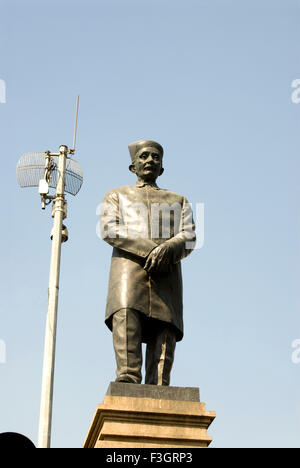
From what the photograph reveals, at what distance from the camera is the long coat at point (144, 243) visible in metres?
8.55

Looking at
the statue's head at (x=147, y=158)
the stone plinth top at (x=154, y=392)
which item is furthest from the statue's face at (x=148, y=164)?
the stone plinth top at (x=154, y=392)

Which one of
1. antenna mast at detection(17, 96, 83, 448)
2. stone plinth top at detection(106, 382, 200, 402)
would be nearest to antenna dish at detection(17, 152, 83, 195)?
antenna mast at detection(17, 96, 83, 448)

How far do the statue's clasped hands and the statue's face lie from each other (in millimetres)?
1061

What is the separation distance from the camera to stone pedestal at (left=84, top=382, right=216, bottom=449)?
25.2ft

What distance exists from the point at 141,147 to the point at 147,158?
0.49 feet

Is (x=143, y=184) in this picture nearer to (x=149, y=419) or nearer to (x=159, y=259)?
(x=159, y=259)

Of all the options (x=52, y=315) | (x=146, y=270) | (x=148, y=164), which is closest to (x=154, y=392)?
(x=146, y=270)

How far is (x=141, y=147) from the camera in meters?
9.31

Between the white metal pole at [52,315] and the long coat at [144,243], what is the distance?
0.59 m

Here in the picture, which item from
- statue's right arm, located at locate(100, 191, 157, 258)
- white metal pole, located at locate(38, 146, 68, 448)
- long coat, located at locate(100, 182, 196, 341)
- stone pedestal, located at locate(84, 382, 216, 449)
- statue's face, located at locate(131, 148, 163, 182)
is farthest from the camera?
statue's face, located at locate(131, 148, 163, 182)

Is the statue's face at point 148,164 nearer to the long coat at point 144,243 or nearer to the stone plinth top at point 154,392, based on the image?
the long coat at point 144,243

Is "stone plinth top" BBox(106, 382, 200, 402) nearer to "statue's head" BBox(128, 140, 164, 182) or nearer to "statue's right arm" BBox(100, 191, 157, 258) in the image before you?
"statue's right arm" BBox(100, 191, 157, 258)
